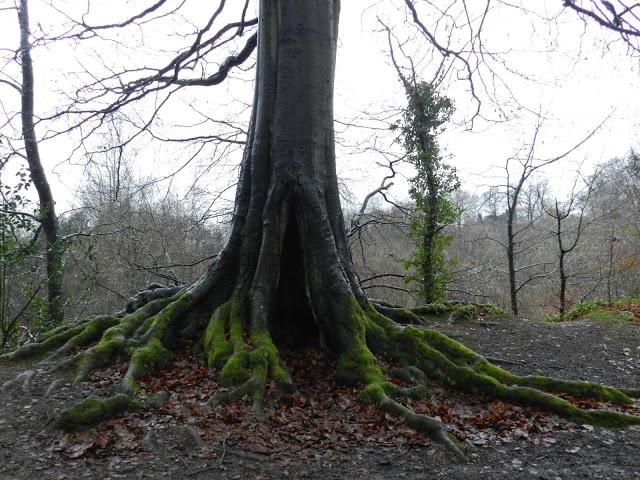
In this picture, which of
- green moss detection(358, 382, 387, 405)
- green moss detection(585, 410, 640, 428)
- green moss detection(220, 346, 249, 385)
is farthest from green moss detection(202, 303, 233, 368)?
green moss detection(585, 410, 640, 428)

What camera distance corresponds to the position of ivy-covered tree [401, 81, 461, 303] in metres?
10.5

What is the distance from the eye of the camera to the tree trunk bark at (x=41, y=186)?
327 inches

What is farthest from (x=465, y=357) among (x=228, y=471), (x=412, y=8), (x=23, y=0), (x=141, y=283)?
(x=141, y=283)

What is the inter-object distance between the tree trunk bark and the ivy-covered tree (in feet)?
22.8

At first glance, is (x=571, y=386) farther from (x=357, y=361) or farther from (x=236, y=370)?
(x=236, y=370)

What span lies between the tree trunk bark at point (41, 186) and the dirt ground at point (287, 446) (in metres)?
4.22

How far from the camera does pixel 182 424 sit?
365cm

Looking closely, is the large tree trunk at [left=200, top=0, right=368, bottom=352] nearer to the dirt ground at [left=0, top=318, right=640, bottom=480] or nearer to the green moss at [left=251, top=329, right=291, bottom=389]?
the green moss at [left=251, top=329, right=291, bottom=389]

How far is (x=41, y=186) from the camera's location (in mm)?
11461

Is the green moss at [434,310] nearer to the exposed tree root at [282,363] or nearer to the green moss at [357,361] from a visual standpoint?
the exposed tree root at [282,363]

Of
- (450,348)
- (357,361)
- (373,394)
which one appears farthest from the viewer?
(450,348)

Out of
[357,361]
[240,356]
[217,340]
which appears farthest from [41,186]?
[357,361]

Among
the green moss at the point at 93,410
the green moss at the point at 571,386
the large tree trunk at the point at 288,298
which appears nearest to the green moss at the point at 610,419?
the large tree trunk at the point at 288,298

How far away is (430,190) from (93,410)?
8361mm
